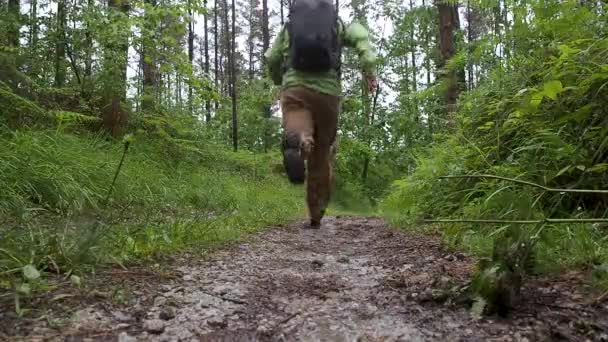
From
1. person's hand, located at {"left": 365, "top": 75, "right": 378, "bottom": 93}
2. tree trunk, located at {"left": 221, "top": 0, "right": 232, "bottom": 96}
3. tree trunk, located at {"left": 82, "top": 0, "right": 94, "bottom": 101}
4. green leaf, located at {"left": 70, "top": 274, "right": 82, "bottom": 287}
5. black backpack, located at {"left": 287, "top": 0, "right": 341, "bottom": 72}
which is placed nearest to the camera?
green leaf, located at {"left": 70, "top": 274, "right": 82, "bottom": 287}

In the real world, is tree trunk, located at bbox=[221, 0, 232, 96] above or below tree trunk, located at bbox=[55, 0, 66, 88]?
above

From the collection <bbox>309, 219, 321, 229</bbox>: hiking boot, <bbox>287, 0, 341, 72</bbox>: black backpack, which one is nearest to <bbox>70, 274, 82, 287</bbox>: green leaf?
<bbox>287, 0, 341, 72</bbox>: black backpack

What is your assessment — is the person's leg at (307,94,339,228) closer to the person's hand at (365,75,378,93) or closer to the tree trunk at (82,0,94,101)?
the person's hand at (365,75,378,93)

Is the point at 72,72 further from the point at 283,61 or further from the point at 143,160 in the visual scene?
the point at 283,61

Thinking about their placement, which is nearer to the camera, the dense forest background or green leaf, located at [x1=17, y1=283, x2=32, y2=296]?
green leaf, located at [x1=17, y1=283, x2=32, y2=296]

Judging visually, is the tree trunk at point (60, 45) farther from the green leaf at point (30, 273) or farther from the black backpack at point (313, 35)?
the green leaf at point (30, 273)

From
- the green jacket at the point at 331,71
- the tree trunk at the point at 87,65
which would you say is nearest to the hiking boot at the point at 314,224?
the green jacket at the point at 331,71

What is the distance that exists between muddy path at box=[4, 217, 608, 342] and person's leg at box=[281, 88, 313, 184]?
1519mm

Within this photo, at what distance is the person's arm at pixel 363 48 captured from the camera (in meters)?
4.16

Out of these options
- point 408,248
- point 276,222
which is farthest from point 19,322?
point 276,222

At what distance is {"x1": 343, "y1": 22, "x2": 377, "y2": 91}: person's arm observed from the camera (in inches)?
164

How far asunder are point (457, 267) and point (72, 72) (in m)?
7.37

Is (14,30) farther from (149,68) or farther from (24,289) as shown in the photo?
(24,289)

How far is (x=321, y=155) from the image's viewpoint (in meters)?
4.73
